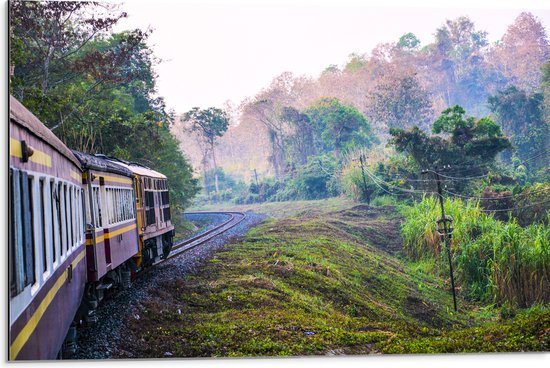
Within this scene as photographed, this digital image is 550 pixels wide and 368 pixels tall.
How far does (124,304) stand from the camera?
7680 mm

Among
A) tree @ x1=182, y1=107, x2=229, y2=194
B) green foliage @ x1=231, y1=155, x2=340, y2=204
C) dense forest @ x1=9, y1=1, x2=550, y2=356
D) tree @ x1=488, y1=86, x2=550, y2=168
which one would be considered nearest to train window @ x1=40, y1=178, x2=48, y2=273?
dense forest @ x1=9, y1=1, x2=550, y2=356

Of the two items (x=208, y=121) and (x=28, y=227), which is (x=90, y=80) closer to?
(x=208, y=121)

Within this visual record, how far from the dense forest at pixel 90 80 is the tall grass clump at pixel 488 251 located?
565 centimetres

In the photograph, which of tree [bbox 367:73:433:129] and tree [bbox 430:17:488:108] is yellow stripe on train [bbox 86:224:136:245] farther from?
tree [bbox 367:73:433:129]

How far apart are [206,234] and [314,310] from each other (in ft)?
27.1

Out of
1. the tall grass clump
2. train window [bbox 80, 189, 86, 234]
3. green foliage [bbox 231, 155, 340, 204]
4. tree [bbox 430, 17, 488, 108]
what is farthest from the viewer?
green foliage [bbox 231, 155, 340, 204]

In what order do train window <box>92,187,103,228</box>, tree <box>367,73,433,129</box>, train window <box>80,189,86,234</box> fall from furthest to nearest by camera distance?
tree <box>367,73,433,129</box> → train window <box>92,187,103,228</box> → train window <box>80,189,86,234</box>

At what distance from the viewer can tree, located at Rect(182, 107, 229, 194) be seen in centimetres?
1127

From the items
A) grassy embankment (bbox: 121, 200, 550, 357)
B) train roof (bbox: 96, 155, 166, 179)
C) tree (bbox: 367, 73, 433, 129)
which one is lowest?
grassy embankment (bbox: 121, 200, 550, 357)

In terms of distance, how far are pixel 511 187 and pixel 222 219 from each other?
8.48 meters

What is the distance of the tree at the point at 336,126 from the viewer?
44.5ft

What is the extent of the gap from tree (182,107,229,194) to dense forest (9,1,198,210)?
1.02 metres

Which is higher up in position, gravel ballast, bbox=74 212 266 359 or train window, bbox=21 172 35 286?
train window, bbox=21 172 35 286

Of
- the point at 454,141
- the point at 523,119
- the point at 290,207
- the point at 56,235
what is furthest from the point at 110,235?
the point at 454,141
